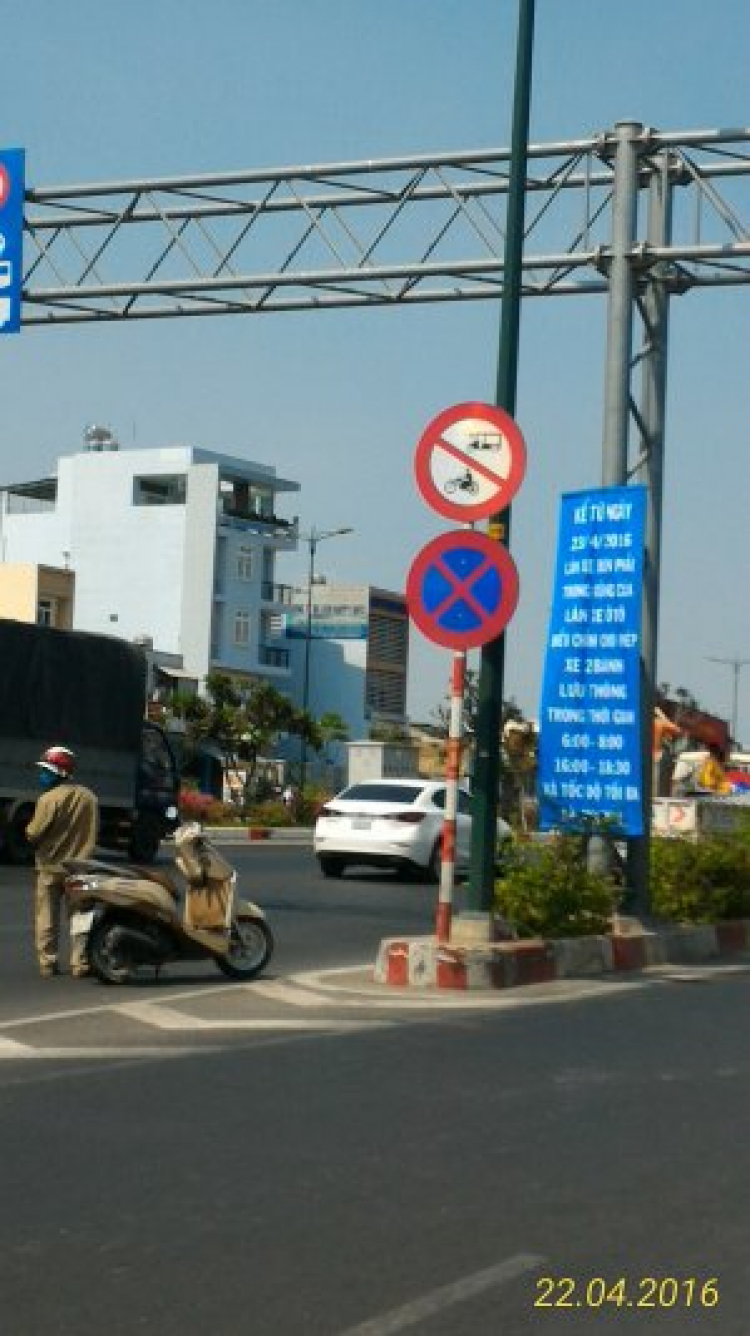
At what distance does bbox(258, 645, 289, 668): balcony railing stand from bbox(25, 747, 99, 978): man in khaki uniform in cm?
9623

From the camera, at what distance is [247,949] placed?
15.6 meters

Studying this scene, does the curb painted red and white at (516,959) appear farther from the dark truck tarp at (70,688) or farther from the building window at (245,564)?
the building window at (245,564)

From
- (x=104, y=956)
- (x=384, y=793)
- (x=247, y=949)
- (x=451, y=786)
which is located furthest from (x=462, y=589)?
(x=384, y=793)

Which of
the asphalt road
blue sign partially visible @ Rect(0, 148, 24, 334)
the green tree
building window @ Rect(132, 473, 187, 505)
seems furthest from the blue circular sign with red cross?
building window @ Rect(132, 473, 187, 505)

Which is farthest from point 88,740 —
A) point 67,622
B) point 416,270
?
point 67,622

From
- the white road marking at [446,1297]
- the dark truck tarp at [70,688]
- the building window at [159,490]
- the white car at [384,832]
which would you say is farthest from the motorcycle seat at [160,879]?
the building window at [159,490]

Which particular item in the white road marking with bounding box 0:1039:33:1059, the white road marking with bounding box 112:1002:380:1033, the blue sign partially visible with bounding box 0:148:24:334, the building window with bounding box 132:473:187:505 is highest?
the building window with bounding box 132:473:187:505

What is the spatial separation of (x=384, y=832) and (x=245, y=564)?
80124 mm

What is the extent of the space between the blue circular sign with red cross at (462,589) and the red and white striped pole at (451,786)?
0.64 feet

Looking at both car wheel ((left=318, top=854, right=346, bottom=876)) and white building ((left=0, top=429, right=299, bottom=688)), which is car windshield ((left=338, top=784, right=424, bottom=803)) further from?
white building ((left=0, top=429, right=299, bottom=688))

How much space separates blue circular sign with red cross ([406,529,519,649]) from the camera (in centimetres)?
1469

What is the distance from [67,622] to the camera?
72.9m

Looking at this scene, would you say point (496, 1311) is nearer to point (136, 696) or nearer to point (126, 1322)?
point (126, 1322)

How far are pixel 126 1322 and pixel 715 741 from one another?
5298 cm
